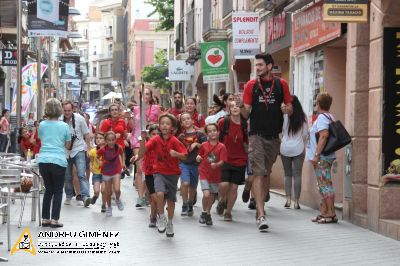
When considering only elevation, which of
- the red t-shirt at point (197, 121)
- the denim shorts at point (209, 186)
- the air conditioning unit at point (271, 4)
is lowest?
the denim shorts at point (209, 186)

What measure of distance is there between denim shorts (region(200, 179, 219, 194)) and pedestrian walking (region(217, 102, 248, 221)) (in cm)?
13

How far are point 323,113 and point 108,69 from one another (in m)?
133

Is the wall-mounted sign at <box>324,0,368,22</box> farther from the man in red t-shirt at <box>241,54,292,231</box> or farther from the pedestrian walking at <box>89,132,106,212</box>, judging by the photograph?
the pedestrian walking at <box>89,132,106,212</box>

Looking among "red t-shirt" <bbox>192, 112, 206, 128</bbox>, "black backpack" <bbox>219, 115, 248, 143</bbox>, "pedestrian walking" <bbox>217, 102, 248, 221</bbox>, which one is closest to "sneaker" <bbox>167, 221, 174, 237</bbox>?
"pedestrian walking" <bbox>217, 102, 248, 221</bbox>

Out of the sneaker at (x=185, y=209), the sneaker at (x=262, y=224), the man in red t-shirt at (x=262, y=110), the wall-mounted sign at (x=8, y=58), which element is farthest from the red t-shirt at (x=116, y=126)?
the wall-mounted sign at (x=8, y=58)

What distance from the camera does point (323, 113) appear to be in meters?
13.8

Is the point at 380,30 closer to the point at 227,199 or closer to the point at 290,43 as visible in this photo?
the point at 227,199

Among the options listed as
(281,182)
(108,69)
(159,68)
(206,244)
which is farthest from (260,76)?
(108,69)

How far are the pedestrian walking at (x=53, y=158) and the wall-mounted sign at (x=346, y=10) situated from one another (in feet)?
12.0

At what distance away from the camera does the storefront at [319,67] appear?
15.6 metres

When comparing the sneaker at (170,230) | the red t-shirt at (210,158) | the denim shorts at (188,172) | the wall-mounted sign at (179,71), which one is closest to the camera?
the sneaker at (170,230)

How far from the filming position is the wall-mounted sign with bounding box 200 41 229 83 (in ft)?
82.7

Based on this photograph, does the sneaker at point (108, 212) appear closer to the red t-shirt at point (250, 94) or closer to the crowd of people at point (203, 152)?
the crowd of people at point (203, 152)

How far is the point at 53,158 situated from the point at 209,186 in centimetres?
244
